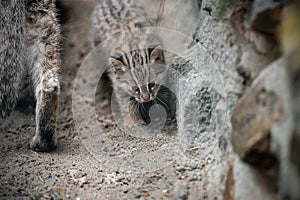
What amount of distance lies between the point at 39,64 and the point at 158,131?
1026mm

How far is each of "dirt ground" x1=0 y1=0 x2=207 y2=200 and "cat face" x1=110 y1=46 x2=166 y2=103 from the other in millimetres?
313

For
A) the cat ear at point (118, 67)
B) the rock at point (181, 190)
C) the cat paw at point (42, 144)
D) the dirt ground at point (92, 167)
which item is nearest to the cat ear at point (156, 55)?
the cat ear at point (118, 67)

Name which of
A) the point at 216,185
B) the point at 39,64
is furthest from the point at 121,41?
the point at 216,185

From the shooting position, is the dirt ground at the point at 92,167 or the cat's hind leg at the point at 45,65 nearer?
the dirt ground at the point at 92,167

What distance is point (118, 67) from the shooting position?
155 inches

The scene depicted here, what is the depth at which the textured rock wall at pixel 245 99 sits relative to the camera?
64.8 inches

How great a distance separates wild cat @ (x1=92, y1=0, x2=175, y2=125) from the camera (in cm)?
376

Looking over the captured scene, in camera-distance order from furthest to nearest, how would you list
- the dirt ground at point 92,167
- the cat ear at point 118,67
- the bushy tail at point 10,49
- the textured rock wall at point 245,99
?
the cat ear at point 118,67, the bushy tail at point 10,49, the dirt ground at point 92,167, the textured rock wall at point 245,99

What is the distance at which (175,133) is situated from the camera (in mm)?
3594

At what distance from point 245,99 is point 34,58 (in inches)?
84.6

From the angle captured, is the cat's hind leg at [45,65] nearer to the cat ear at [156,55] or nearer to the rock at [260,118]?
the cat ear at [156,55]

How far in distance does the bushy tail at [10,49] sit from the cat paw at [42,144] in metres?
0.31

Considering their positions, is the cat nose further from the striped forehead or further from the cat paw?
the cat paw

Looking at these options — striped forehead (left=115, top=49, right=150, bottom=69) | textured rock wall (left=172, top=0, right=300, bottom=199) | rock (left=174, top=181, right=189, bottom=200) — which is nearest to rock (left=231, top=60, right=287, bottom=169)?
textured rock wall (left=172, top=0, right=300, bottom=199)
